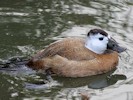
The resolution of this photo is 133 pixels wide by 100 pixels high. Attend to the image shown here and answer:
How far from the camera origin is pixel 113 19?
28.0 feet

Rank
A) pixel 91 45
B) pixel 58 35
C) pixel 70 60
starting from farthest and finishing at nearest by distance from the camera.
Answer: pixel 58 35 → pixel 91 45 → pixel 70 60

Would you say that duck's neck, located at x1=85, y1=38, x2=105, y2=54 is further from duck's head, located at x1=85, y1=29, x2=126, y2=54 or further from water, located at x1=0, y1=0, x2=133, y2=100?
water, located at x1=0, y1=0, x2=133, y2=100

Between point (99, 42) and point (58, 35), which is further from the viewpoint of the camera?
point (58, 35)

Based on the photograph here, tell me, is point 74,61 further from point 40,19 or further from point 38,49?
point 40,19

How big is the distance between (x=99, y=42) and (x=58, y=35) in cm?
109

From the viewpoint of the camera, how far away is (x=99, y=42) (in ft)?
22.7

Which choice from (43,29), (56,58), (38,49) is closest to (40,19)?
(43,29)

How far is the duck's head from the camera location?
22.5ft

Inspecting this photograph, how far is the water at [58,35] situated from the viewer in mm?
6262

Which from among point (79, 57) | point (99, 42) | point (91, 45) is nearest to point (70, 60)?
point (79, 57)

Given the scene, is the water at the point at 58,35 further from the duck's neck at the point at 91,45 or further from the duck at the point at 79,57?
the duck's neck at the point at 91,45

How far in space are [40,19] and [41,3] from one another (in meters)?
0.85

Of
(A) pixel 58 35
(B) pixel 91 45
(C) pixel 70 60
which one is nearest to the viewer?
(C) pixel 70 60

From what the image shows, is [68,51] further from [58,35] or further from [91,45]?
[58,35]
